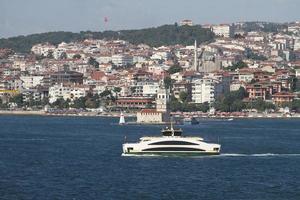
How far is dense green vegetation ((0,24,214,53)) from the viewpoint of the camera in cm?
15550

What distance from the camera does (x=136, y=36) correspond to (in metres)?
163

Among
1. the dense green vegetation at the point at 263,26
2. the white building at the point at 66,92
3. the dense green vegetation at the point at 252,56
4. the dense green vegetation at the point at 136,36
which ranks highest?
the dense green vegetation at the point at 263,26

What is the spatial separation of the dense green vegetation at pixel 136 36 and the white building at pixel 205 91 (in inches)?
1997

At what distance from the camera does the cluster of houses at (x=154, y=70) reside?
335ft

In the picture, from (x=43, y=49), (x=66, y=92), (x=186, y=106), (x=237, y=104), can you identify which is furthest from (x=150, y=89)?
(x=43, y=49)

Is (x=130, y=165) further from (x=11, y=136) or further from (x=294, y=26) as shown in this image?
(x=294, y=26)

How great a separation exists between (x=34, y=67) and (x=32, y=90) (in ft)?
77.2

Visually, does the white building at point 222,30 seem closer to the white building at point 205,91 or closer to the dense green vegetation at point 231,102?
the white building at point 205,91

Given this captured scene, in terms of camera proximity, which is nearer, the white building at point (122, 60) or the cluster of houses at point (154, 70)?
the cluster of houses at point (154, 70)

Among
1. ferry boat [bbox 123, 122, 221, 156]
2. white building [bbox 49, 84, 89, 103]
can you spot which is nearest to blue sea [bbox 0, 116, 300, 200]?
ferry boat [bbox 123, 122, 221, 156]

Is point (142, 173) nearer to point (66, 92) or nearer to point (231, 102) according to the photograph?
point (231, 102)

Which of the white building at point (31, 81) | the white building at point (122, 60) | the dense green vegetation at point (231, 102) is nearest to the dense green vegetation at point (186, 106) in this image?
the dense green vegetation at point (231, 102)

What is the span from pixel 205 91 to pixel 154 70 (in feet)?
73.5

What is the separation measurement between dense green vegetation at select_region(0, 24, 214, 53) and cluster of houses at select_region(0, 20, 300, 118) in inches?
121
